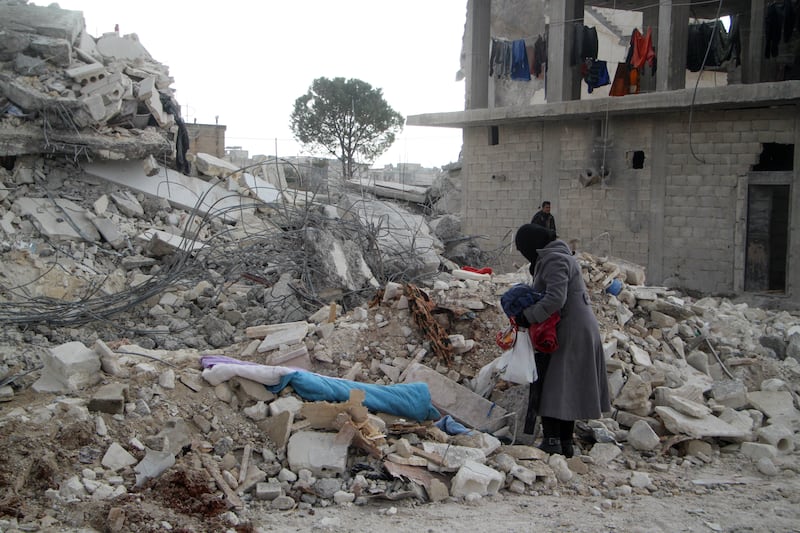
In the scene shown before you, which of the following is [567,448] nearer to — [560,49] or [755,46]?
[560,49]

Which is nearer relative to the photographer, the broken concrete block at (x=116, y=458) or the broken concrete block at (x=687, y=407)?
the broken concrete block at (x=116, y=458)

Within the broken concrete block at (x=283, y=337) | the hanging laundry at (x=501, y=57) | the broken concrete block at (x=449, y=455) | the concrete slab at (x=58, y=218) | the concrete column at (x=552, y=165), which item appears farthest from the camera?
the hanging laundry at (x=501, y=57)

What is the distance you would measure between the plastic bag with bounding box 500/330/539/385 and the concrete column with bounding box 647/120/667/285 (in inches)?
387

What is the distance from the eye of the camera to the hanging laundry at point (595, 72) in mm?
15016

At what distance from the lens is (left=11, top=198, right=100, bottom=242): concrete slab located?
1121cm

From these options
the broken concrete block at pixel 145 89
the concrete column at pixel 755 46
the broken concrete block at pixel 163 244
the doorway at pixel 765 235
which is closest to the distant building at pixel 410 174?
the broken concrete block at pixel 145 89

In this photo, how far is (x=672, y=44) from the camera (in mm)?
13594

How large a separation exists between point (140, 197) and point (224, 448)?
10215mm

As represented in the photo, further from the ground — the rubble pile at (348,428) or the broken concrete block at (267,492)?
the rubble pile at (348,428)

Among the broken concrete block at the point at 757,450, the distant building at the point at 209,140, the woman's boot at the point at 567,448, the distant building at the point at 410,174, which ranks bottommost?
the broken concrete block at the point at 757,450

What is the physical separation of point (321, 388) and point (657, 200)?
1057 centimetres

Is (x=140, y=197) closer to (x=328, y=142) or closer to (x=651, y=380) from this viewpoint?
(x=651, y=380)

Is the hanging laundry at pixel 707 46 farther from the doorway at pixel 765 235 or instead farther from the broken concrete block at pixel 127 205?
the broken concrete block at pixel 127 205

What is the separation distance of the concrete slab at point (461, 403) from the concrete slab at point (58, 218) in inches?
314
